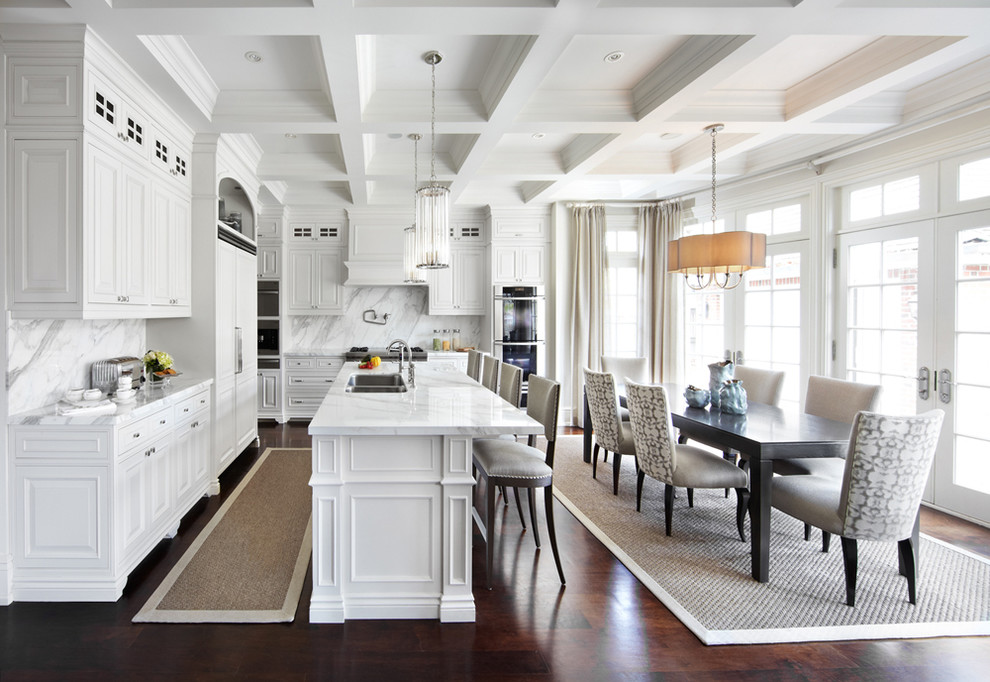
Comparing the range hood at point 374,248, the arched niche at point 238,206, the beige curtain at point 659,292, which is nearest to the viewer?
the arched niche at point 238,206

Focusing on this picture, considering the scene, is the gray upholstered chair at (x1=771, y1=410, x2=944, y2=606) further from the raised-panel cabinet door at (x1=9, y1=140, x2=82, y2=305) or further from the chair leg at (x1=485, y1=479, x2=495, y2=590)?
the raised-panel cabinet door at (x1=9, y1=140, x2=82, y2=305)

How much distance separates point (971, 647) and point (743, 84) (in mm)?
3393

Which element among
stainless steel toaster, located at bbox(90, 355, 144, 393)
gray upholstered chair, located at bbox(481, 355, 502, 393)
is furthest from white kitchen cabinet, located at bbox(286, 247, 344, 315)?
stainless steel toaster, located at bbox(90, 355, 144, 393)

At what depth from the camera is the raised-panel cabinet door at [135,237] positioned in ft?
9.59

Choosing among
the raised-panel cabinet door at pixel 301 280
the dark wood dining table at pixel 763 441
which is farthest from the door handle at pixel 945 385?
the raised-panel cabinet door at pixel 301 280

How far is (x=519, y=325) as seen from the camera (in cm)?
636

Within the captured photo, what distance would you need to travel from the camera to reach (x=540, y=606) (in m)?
2.45

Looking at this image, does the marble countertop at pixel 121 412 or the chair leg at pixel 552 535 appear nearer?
the marble countertop at pixel 121 412

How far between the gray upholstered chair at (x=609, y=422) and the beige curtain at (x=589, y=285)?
2.19 meters

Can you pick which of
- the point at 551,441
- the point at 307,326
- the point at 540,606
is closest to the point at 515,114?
the point at 551,441

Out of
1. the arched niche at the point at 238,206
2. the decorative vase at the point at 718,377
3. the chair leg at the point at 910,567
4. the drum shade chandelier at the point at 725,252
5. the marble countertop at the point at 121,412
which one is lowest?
the chair leg at the point at 910,567

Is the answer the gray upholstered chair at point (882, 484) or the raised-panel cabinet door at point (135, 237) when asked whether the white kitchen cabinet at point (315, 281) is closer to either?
the raised-panel cabinet door at point (135, 237)

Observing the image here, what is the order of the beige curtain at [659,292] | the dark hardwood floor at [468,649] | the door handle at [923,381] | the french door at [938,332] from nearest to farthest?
the dark hardwood floor at [468,649]
the french door at [938,332]
the door handle at [923,381]
the beige curtain at [659,292]

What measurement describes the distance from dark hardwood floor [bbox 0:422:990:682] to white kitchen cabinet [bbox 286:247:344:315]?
4.46 metres
